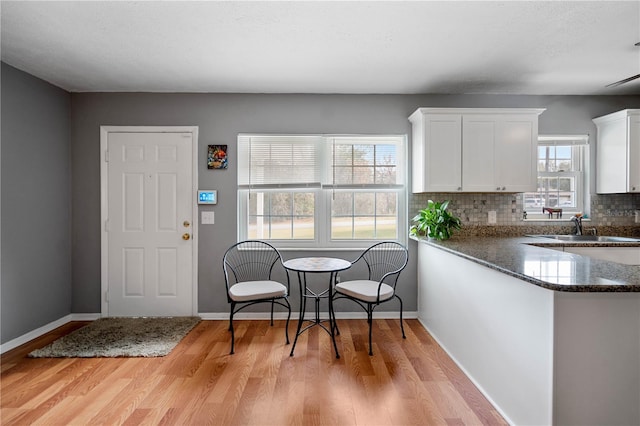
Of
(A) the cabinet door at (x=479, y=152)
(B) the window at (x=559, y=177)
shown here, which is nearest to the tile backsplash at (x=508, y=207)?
(B) the window at (x=559, y=177)

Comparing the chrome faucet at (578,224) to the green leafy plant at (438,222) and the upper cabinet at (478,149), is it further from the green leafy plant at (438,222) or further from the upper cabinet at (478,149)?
the green leafy plant at (438,222)

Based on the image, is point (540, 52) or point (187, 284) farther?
point (187, 284)

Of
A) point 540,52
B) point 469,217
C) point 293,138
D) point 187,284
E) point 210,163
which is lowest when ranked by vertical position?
point 187,284

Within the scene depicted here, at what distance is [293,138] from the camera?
143 inches

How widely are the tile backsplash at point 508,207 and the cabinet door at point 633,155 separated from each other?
0.33m

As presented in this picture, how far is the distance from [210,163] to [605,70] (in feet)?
12.9

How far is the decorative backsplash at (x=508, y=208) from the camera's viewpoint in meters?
3.61

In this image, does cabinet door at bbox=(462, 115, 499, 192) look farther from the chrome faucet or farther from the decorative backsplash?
the chrome faucet

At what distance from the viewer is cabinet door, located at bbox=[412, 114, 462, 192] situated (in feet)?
10.7

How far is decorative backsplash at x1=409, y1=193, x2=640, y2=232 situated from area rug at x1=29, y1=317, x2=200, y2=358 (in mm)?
2724

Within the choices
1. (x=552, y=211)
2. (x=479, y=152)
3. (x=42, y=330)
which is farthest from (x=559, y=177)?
(x=42, y=330)

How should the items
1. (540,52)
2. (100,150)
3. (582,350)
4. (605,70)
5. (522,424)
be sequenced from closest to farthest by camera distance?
1. (582,350)
2. (522,424)
3. (540,52)
4. (605,70)
5. (100,150)

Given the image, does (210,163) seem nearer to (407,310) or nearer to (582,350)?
(407,310)

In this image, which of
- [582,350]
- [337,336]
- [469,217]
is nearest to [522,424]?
[582,350]
